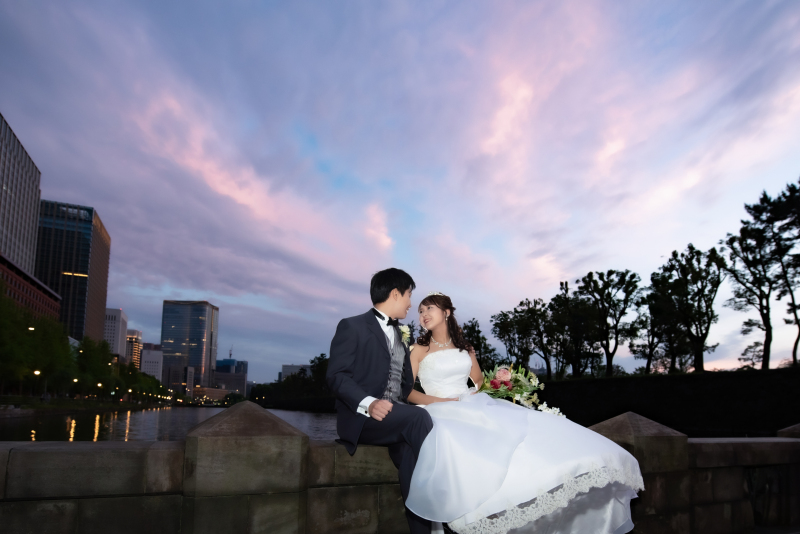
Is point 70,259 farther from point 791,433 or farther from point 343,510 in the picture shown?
point 791,433

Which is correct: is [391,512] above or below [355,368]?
below

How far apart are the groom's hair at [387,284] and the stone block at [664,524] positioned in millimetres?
3109

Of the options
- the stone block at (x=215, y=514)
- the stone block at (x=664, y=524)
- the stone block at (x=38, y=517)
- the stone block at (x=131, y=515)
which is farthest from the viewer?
the stone block at (x=664, y=524)

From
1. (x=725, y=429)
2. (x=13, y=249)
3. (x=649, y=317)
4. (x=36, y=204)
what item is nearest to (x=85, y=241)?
(x=36, y=204)

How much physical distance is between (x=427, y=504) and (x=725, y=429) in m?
29.9

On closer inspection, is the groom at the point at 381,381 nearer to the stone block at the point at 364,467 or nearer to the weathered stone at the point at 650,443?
the stone block at the point at 364,467

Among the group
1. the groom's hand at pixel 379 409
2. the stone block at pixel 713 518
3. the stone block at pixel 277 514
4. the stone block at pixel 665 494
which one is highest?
the groom's hand at pixel 379 409

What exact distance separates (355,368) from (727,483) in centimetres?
431

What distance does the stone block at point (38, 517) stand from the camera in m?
3.11

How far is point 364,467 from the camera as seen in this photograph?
396 centimetres

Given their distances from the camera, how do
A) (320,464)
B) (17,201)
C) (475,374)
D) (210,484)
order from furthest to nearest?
(17,201), (475,374), (320,464), (210,484)

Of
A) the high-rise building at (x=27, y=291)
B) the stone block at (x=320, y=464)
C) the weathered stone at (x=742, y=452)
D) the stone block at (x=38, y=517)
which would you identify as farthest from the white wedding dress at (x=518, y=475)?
the high-rise building at (x=27, y=291)

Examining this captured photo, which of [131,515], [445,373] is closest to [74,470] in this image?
[131,515]

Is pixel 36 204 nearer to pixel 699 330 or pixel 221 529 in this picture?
pixel 699 330
